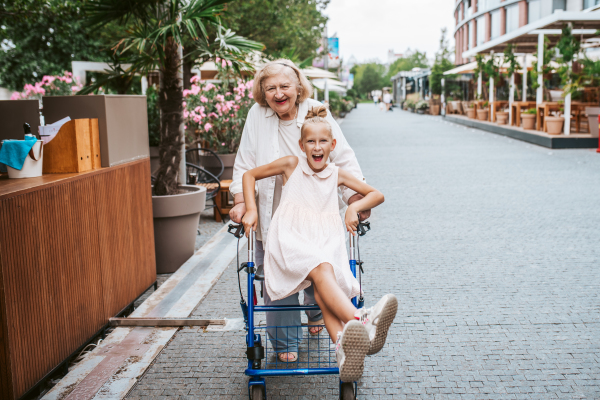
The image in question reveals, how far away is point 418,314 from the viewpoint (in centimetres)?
394

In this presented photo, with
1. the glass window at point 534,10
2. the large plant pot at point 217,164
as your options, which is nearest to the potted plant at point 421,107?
the glass window at point 534,10

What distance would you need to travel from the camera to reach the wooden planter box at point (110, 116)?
3.71 meters

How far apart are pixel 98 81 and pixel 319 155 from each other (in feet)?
12.8

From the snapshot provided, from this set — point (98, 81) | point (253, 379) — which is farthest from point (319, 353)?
point (98, 81)

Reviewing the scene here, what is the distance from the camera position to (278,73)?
2.98 m

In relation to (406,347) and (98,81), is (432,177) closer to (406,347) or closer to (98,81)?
(98,81)

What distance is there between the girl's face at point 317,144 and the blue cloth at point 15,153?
1.60 metres

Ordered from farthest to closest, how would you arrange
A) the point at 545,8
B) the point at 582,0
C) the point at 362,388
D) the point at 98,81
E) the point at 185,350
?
1. the point at 545,8
2. the point at 582,0
3. the point at 98,81
4. the point at 185,350
5. the point at 362,388

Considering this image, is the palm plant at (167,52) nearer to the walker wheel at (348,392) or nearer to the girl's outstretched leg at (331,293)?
A: the girl's outstretched leg at (331,293)

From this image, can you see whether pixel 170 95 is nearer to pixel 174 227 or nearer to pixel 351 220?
pixel 174 227

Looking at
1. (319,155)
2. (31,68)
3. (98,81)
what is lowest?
(319,155)

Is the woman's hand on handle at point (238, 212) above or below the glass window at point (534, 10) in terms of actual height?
below

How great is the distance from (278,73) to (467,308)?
2223 millimetres

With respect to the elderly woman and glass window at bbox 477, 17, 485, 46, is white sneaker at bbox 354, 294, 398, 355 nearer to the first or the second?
the elderly woman
